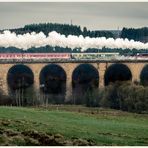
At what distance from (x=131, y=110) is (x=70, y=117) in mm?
11497

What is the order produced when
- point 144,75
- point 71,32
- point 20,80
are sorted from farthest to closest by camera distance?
point 71,32
point 144,75
point 20,80

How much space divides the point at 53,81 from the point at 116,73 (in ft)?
20.1

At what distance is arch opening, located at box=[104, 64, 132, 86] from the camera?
50.6 m

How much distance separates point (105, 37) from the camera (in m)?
68.1

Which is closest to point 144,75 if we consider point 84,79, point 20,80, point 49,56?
point 84,79

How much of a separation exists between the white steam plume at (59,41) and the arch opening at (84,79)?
7.46 metres

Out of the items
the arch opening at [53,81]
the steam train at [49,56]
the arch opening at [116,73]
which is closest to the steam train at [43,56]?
the steam train at [49,56]

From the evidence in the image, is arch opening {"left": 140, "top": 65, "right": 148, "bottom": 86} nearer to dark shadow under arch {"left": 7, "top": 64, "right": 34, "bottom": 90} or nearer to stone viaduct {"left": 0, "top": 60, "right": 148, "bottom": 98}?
stone viaduct {"left": 0, "top": 60, "right": 148, "bottom": 98}

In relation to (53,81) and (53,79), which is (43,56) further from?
(53,81)

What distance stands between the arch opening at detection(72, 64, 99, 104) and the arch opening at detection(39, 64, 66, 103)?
1.11m

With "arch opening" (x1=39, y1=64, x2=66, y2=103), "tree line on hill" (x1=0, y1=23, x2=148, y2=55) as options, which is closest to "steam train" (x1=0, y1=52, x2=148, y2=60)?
"arch opening" (x1=39, y1=64, x2=66, y2=103)

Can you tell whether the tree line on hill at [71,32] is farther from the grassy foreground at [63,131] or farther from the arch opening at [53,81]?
the grassy foreground at [63,131]

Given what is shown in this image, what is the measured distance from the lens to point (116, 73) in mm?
53094

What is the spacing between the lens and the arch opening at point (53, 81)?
4831cm
